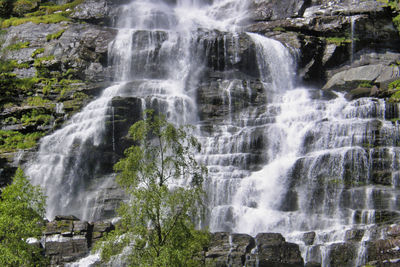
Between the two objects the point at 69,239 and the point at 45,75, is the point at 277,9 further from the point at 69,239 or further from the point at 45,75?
the point at 69,239

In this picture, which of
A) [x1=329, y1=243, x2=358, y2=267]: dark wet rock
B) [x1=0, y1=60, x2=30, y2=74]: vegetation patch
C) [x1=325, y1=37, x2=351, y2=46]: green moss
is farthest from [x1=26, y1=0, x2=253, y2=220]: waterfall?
[x1=329, y1=243, x2=358, y2=267]: dark wet rock

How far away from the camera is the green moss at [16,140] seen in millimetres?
34469

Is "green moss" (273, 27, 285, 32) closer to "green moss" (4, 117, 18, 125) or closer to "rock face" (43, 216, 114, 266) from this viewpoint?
"green moss" (4, 117, 18, 125)

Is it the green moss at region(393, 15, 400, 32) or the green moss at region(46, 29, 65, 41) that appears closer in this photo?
the green moss at region(393, 15, 400, 32)

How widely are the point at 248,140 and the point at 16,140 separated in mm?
19216

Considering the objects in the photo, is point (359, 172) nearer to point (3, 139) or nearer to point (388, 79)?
point (388, 79)

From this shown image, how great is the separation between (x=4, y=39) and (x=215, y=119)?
32.8 meters

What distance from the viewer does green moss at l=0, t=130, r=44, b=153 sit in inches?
1357

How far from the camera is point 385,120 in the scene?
2800 cm

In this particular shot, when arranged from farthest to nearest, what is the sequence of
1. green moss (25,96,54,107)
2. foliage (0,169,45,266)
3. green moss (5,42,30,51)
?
1. green moss (5,42,30,51)
2. green moss (25,96,54,107)
3. foliage (0,169,45,266)

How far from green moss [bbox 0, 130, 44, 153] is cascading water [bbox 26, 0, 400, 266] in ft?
4.33

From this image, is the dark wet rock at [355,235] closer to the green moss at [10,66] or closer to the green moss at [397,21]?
the green moss at [397,21]

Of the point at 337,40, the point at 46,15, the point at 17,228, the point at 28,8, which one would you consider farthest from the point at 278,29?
the point at 17,228

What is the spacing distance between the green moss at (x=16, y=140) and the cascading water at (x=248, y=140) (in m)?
1.32
